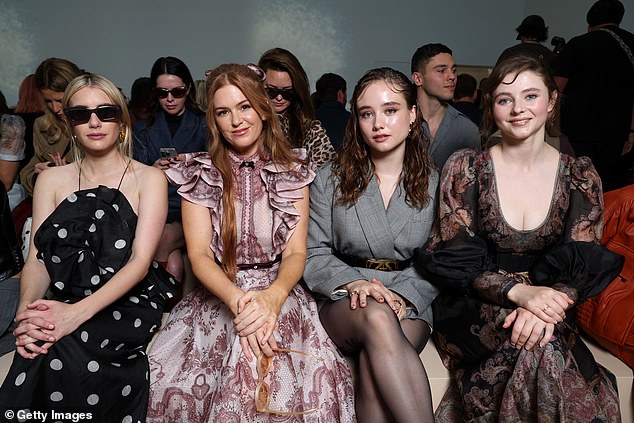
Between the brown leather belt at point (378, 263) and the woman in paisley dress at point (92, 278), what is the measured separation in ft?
2.63

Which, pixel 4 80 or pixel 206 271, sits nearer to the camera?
pixel 206 271

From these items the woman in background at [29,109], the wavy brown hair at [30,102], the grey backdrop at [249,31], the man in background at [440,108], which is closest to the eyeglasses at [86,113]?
the woman in background at [29,109]

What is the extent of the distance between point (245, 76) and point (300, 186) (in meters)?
0.49

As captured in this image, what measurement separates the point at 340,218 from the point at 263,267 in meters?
0.38

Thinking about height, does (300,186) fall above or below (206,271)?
above

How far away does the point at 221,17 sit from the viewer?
24.5ft

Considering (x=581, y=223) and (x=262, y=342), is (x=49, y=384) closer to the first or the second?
(x=262, y=342)

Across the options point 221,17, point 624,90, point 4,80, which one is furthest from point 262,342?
point 4,80

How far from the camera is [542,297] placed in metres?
2.05

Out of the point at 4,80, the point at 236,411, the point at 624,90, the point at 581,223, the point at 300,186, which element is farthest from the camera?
the point at 4,80

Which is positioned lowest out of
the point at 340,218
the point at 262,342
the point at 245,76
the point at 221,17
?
the point at 262,342

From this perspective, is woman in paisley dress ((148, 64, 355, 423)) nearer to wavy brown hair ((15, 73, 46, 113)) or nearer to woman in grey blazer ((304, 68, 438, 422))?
woman in grey blazer ((304, 68, 438, 422))

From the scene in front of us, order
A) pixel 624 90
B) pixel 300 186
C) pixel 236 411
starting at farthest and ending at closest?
pixel 624 90, pixel 300 186, pixel 236 411

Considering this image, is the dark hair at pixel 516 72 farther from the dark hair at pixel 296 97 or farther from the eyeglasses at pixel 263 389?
the eyeglasses at pixel 263 389
